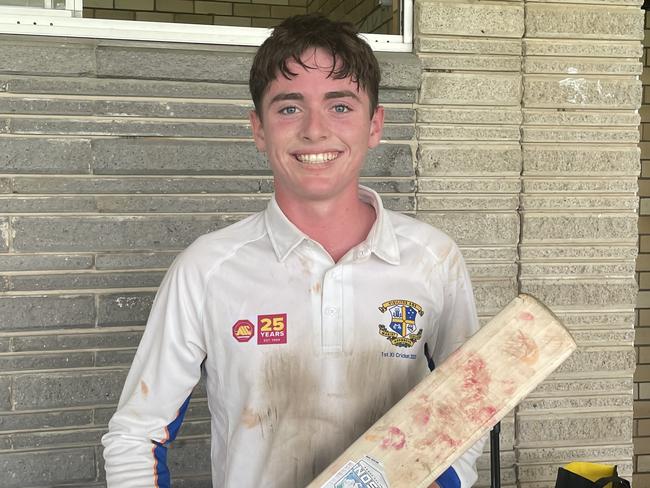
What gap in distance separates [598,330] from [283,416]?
5.35 feet

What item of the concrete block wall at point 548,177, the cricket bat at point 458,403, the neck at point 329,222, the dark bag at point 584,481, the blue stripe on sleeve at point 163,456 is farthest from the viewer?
the concrete block wall at point 548,177

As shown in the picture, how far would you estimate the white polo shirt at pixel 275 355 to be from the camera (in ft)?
5.64

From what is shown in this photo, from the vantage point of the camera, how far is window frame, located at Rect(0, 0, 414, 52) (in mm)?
2566

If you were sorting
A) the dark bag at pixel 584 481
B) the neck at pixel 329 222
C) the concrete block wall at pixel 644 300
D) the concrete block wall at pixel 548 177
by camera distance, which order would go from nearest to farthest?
1. the neck at pixel 329 222
2. the dark bag at pixel 584 481
3. the concrete block wall at pixel 548 177
4. the concrete block wall at pixel 644 300

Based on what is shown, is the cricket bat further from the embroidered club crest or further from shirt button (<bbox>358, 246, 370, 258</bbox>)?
shirt button (<bbox>358, 246, 370, 258</bbox>)

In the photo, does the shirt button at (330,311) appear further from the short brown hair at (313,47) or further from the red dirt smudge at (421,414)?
the short brown hair at (313,47)

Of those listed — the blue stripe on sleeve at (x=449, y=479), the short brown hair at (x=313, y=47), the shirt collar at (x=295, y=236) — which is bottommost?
the blue stripe on sleeve at (x=449, y=479)

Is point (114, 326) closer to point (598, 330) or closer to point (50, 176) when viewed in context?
point (50, 176)

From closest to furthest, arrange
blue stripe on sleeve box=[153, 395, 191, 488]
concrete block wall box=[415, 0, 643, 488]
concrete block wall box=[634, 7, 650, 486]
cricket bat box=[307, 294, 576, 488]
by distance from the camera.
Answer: cricket bat box=[307, 294, 576, 488]
blue stripe on sleeve box=[153, 395, 191, 488]
concrete block wall box=[415, 0, 643, 488]
concrete block wall box=[634, 7, 650, 486]

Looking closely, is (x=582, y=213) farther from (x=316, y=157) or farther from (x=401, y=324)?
(x=316, y=157)

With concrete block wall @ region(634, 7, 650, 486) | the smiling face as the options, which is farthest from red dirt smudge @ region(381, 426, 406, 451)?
concrete block wall @ region(634, 7, 650, 486)

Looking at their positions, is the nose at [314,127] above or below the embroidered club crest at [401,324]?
above

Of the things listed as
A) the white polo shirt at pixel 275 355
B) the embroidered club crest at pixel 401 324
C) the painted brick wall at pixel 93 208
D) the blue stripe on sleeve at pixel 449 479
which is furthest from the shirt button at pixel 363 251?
the painted brick wall at pixel 93 208

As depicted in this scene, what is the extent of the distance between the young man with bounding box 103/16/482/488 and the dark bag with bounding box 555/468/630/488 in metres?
0.88
